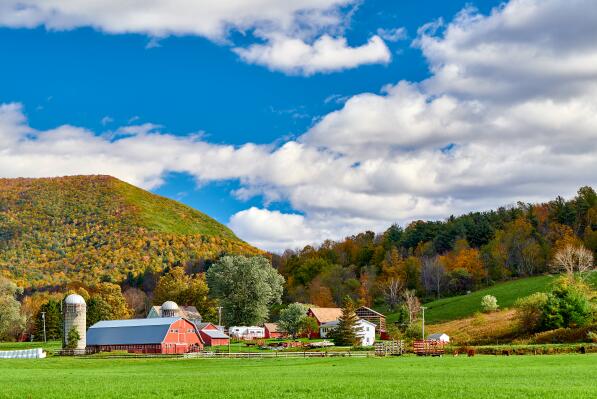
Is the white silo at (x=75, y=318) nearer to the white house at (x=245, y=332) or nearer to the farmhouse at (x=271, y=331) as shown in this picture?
the white house at (x=245, y=332)

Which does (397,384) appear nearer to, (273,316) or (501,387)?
(501,387)

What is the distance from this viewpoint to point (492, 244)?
15025 cm

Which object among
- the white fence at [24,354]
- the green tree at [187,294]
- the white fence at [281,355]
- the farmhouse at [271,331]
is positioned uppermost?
the green tree at [187,294]

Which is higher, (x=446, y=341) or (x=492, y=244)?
(x=492, y=244)

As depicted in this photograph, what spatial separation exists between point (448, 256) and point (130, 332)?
82.0 meters

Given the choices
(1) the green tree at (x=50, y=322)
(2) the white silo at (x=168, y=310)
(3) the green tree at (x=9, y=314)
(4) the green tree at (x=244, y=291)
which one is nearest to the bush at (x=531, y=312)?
(4) the green tree at (x=244, y=291)

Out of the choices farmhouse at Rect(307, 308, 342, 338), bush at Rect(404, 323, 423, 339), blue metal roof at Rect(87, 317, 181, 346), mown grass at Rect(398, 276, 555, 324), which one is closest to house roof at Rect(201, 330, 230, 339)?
blue metal roof at Rect(87, 317, 181, 346)

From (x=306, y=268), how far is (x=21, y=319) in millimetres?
76865

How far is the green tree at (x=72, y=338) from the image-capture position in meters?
98.3

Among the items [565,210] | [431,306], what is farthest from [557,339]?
[565,210]

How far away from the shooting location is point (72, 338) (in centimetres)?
9919

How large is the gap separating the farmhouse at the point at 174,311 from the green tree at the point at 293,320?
15445 mm

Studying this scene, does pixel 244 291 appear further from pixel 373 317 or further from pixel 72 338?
pixel 72 338

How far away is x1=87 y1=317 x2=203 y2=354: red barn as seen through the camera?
95.1 m
